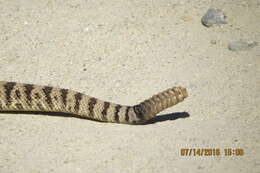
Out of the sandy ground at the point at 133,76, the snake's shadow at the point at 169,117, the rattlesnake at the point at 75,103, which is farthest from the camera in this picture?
the snake's shadow at the point at 169,117

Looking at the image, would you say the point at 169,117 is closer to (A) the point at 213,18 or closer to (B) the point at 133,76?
(B) the point at 133,76

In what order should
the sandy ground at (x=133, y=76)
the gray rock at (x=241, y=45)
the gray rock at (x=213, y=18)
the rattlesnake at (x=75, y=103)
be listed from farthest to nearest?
1. the gray rock at (x=213, y=18)
2. the gray rock at (x=241, y=45)
3. the rattlesnake at (x=75, y=103)
4. the sandy ground at (x=133, y=76)

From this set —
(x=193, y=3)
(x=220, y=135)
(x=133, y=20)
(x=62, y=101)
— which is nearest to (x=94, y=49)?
(x=133, y=20)

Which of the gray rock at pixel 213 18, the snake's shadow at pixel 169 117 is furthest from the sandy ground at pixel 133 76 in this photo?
the gray rock at pixel 213 18

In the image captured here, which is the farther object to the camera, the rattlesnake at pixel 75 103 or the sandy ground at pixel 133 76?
the rattlesnake at pixel 75 103
